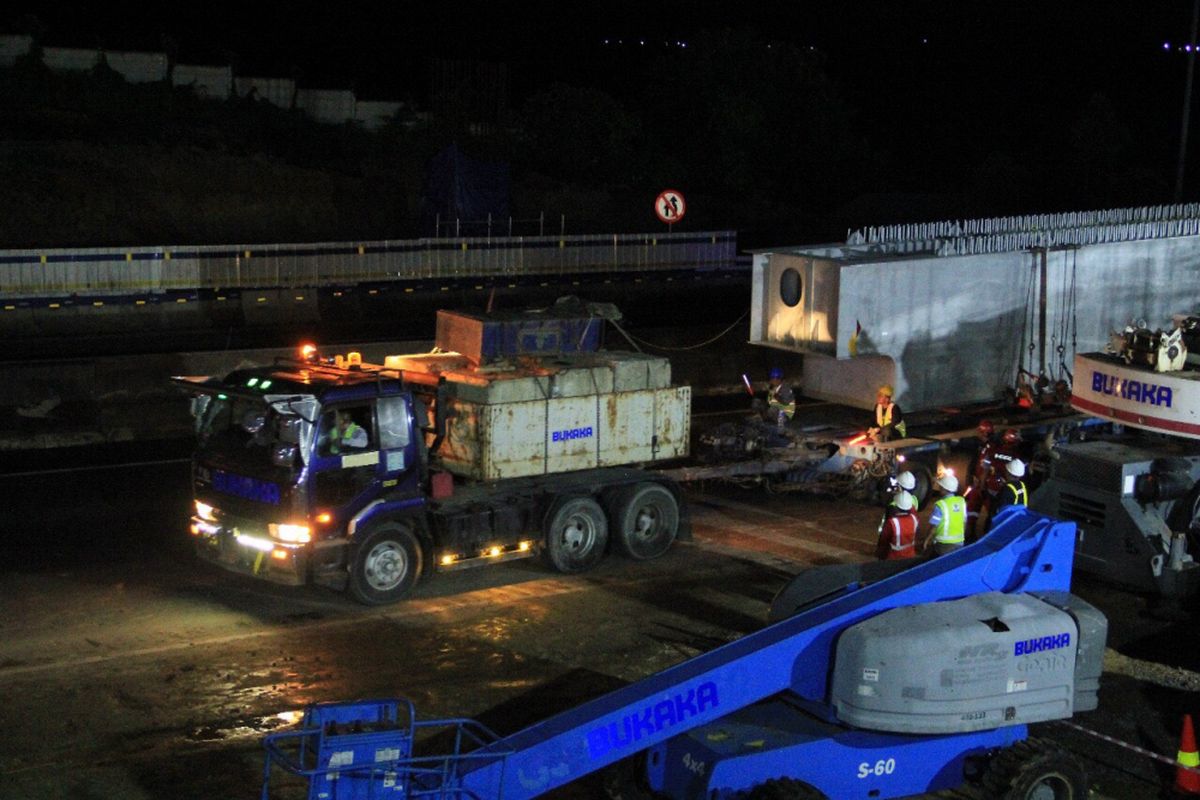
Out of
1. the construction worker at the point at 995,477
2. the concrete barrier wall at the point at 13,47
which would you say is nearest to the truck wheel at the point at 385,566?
the construction worker at the point at 995,477

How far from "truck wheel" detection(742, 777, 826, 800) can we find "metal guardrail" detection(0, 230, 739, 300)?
2467 centimetres

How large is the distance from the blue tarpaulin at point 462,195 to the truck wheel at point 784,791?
31522 millimetres

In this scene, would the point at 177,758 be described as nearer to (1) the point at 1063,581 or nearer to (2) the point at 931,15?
(1) the point at 1063,581

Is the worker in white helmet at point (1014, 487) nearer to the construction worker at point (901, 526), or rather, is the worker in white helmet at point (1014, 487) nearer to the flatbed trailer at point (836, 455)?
the construction worker at point (901, 526)

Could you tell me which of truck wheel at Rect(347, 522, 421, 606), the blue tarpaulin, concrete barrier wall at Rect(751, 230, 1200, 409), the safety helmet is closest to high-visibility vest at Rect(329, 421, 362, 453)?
truck wheel at Rect(347, 522, 421, 606)

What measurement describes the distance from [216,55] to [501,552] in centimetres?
4363

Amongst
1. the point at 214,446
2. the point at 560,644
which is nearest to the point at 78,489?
the point at 214,446

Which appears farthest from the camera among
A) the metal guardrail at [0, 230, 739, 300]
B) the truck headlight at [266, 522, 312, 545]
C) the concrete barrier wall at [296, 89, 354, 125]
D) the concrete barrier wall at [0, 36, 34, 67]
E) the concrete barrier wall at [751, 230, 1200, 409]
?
the concrete barrier wall at [296, 89, 354, 125]

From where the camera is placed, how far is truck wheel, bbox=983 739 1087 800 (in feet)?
30.1

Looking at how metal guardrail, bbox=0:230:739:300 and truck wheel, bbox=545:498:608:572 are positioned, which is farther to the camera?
metal guardrail, bbox=0:230:739:300

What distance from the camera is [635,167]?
179ft

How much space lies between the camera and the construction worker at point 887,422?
63.5 feet

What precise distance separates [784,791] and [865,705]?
2.46 ft

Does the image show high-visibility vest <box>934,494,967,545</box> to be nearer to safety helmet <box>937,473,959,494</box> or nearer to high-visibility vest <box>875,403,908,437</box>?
safety helmet <box>937,473,959,494</box>
